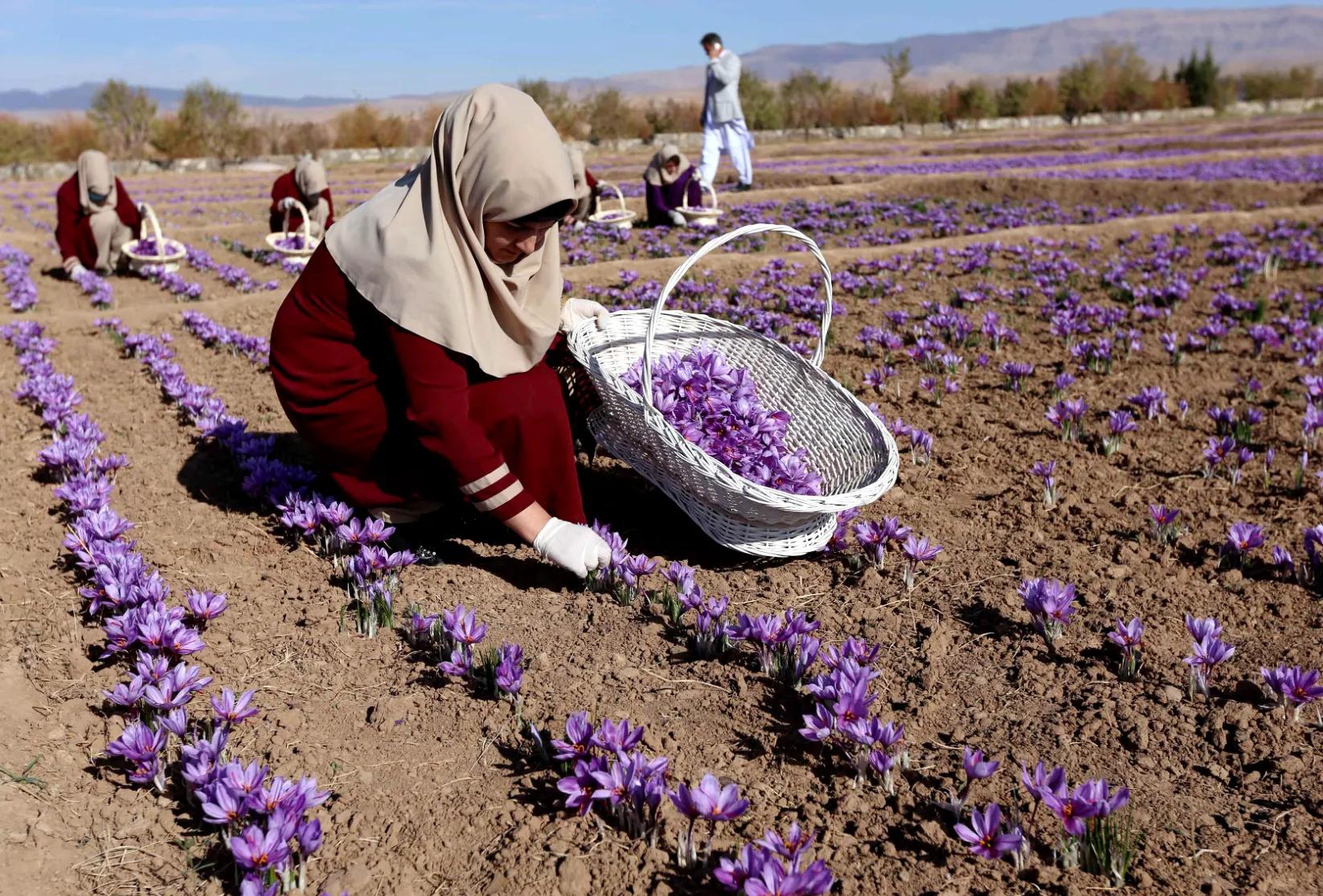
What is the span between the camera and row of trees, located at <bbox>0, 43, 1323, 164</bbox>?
120 feet

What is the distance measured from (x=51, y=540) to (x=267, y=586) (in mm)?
1189

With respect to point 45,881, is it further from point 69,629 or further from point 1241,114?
point 1241,114

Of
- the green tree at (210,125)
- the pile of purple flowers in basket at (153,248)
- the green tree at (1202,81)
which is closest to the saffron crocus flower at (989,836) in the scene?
the pile of purple flowers in basket at (153,248)

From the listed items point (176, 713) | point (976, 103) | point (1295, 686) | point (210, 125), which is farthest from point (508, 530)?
point (976, 103)

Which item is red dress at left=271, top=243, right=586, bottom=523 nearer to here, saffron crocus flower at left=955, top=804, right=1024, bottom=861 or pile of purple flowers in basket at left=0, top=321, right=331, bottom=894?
pile of purple flowers in basket at left=0, top=321, right=331, bottom=894

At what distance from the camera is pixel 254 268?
1171cm

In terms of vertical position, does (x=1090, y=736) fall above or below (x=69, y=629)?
below

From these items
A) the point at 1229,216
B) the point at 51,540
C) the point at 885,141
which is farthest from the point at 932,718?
the point at 885,141

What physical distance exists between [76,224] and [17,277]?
104cm

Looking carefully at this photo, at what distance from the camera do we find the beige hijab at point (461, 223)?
10.9 ft

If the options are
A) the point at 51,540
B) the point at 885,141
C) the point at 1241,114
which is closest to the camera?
the point at 51,540

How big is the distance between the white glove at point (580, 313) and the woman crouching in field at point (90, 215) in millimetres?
8833

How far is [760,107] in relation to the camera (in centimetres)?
4141

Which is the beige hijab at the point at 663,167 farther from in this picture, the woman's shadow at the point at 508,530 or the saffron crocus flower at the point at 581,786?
the saffron crocus flower at the point at 581,786
